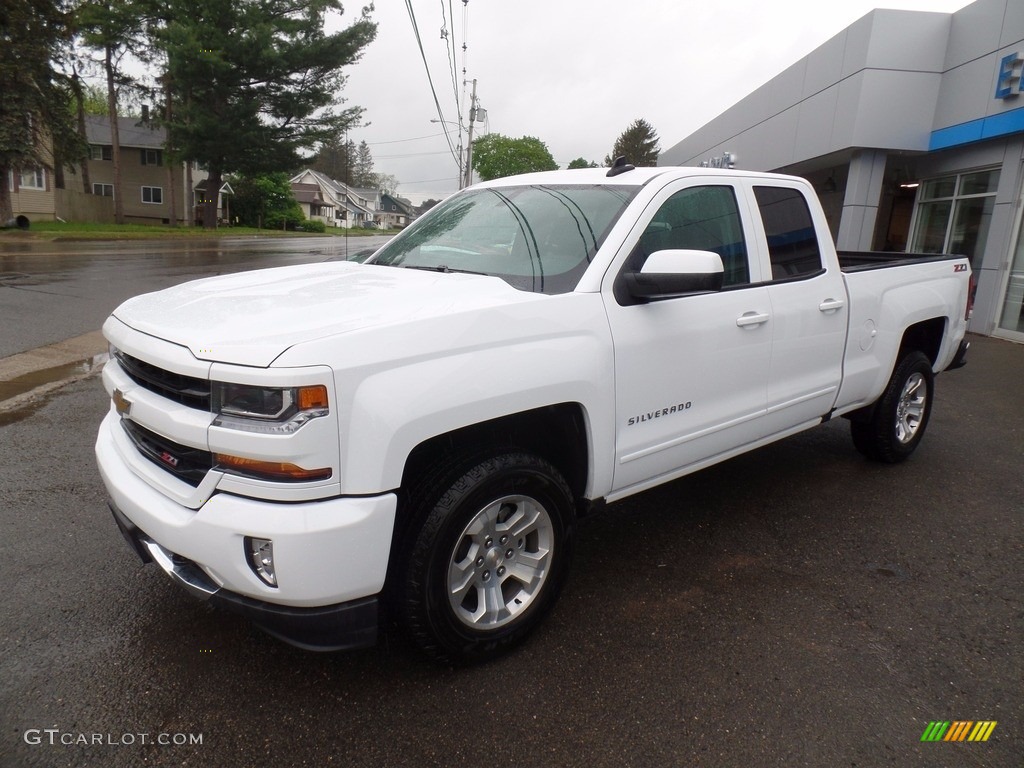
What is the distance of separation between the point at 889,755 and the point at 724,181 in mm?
2627

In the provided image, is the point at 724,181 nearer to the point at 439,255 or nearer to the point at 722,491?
the point at 439,255

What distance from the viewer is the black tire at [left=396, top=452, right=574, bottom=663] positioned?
7.68 ft

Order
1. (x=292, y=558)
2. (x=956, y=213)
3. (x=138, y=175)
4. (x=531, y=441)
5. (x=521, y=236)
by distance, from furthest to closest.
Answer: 1. (x=138, y=175)
2. (x=956, y=213)
3. (x=521, y=236)
4. (x=531, y=441)
5. (x=292, y=558)

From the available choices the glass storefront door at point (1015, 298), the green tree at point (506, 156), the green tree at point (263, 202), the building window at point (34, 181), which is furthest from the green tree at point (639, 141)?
the glass storefront door at point (1015, 298)

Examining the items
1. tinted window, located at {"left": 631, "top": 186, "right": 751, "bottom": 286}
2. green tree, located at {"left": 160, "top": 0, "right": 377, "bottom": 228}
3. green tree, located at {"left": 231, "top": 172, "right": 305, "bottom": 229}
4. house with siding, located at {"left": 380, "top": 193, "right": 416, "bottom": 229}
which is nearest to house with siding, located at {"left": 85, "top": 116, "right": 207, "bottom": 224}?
green tree, located at {"left": 231, "top": 172, "right": 305, "bottom": 229}

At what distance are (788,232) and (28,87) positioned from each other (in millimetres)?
31282

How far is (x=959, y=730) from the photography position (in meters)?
2.39

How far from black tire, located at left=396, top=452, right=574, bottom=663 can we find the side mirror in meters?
0.83

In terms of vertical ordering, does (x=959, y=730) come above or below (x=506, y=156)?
below

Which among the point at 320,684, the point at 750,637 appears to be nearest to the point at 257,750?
the point at 320,684

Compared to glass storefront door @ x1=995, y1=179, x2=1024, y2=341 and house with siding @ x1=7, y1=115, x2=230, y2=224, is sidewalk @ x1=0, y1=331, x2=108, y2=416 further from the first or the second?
house with siding @ x1=7, y1=115, x2=230, y2=224

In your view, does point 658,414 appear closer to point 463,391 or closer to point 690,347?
point 690,347

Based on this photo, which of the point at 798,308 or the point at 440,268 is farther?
the point at 798,308

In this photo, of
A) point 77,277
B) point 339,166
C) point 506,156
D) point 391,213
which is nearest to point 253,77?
point 77,277
